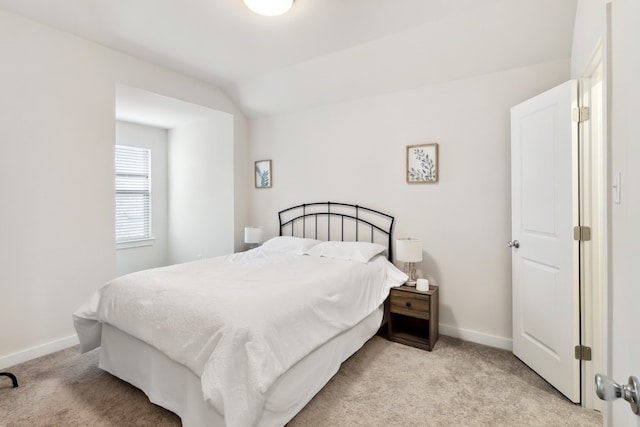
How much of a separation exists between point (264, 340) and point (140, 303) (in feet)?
3.21

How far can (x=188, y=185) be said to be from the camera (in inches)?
195

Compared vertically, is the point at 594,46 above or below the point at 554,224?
above

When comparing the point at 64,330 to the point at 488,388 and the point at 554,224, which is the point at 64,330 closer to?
the point at 488,388

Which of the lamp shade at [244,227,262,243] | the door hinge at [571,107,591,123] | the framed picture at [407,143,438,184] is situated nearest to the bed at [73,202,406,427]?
the framed picture at [407,143,438,184]

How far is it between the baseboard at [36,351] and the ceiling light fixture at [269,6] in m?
3.28

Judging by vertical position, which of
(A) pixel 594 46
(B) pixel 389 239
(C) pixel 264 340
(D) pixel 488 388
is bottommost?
(D) pixel 488 388

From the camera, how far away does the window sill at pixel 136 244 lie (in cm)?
461

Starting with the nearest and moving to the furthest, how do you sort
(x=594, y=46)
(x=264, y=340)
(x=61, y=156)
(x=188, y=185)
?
1. (x=264, y=340)
2. (x=594, y=46)
3. (x=61, y=156)
4. (x=188, y=185)

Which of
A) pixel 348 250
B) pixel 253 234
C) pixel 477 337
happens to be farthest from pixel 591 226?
pixel 253 234

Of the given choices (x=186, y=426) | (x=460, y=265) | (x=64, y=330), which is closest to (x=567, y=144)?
(x=460, y=265)

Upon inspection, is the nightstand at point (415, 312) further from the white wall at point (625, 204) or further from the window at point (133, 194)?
the window at point (133, 194)

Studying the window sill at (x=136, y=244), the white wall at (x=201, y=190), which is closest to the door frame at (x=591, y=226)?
the white wall at (x=201, y=190)

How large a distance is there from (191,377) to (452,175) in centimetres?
277

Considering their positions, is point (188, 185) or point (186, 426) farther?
point (188, 185)
